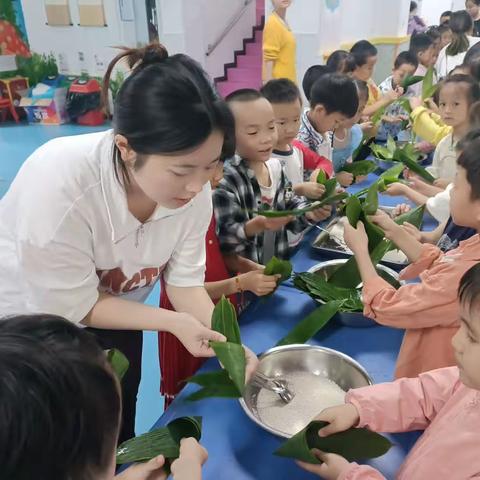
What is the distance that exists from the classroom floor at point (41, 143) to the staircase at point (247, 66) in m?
1.70

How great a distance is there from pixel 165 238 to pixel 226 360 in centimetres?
31

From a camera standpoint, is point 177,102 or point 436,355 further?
point 436,355

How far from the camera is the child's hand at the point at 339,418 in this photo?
725 millimetres

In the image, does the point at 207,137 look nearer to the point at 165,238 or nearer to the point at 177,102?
the point at 177,102

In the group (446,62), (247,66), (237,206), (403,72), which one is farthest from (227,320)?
(247,66)

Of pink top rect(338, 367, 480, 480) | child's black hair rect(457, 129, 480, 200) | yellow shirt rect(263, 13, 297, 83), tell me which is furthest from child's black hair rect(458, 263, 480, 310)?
yellow shirt rect(263, 13, 297, 83)

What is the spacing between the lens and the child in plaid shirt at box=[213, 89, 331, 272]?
1.29 metres

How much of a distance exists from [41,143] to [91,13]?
2.04 m

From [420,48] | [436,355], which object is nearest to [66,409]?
[436,355]

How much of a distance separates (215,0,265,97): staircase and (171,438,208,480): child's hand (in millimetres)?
5565

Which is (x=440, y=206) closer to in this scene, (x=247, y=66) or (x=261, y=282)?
(x=261, y=282)

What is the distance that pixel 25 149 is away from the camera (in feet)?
15.9

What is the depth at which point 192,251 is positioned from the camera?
1.04 metres

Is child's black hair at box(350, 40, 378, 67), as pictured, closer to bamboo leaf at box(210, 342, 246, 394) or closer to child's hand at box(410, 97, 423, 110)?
child's hand at box(410, 97, 423, 110)
